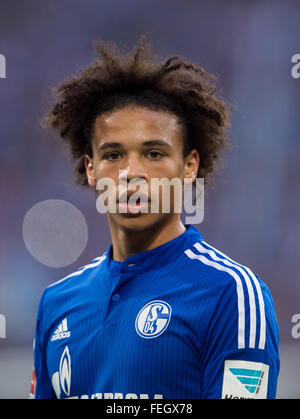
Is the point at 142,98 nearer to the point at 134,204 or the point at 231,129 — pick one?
the point at 134,204

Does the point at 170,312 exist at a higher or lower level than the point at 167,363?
higher

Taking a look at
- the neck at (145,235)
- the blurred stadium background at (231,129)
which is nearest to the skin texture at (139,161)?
the neck at (145,235)

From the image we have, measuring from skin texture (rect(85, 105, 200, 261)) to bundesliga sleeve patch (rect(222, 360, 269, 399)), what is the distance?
23.3 inches

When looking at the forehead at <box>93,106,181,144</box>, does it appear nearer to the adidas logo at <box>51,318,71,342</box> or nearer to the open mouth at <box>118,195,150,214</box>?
the open mouth at <box>118,195,150,214</box>

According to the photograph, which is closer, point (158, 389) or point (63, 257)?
point (158, 389)

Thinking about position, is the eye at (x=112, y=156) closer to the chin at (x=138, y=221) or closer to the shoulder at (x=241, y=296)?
the chin at (x=138, y=221)

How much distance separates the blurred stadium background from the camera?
643 centimetres

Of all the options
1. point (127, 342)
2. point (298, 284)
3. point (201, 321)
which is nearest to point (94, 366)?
point (127, 342)

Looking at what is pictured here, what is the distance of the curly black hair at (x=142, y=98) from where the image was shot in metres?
2.28

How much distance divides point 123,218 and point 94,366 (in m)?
0.54

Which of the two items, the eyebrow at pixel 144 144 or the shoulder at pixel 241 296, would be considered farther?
the eyebrow at pixel 144 144

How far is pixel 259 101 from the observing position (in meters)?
6.96

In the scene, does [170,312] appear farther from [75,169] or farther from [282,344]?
[282,344]

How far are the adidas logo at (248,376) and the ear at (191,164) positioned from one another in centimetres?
82
